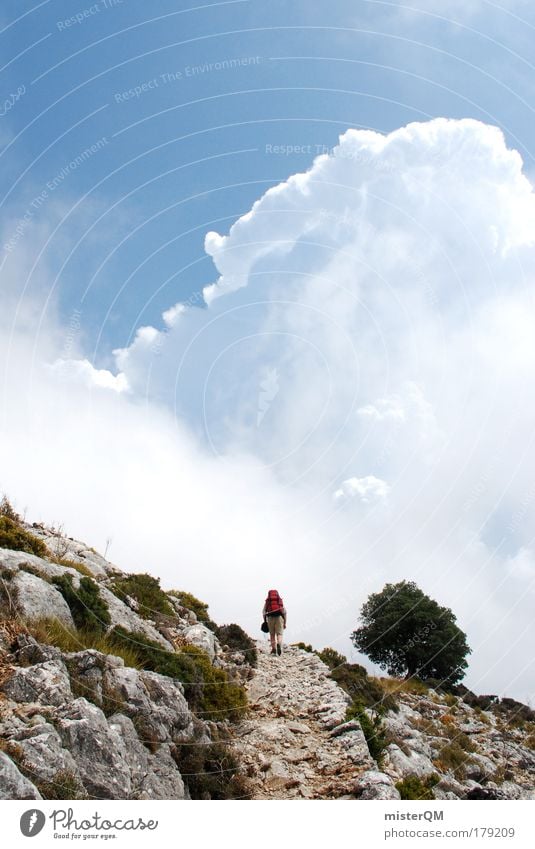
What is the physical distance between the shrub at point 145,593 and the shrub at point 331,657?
9406 millimetres

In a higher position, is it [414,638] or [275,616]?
[414,638]

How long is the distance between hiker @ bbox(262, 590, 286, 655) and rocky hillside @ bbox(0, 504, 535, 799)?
44.9 inches

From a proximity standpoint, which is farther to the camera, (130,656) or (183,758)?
(130,656)

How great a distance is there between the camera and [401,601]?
5322cm

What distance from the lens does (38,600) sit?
13.7 metres

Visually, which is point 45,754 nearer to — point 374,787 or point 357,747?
point 374,787

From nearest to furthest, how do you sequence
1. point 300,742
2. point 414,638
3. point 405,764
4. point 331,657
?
1. point 300,742
2. point 405,764
3. point 331,657
4. point 414,638

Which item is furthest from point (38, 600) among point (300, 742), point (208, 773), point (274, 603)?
point (274, 603)

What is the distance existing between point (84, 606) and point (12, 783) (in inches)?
335

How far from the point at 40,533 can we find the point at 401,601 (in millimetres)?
39683

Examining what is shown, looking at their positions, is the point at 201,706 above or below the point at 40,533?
below

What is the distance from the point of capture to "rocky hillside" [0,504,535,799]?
9.21 metres
